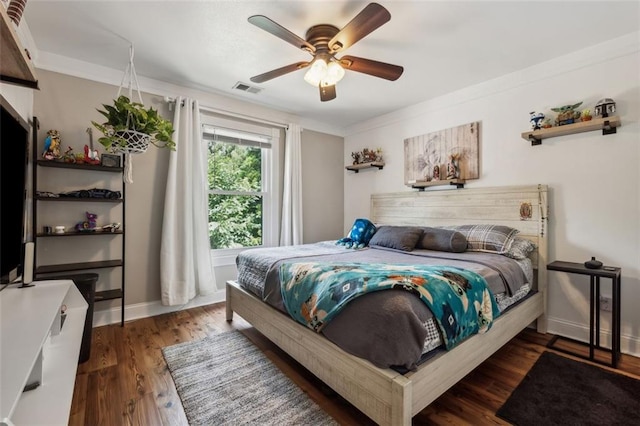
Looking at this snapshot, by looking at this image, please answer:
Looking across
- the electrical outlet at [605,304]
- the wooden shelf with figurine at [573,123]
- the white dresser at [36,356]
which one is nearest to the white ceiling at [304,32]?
the wooden shelf with figurine at [573,123]

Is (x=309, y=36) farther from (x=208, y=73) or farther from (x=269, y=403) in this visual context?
(x=269, y=403)

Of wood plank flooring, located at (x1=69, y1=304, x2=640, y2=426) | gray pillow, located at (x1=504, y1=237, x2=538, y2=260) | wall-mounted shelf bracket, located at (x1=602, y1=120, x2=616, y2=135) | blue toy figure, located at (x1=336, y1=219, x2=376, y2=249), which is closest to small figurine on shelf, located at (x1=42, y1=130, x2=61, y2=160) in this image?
wood plank flooring, located at (x1=69, y1=304, x2=640, y2=426)

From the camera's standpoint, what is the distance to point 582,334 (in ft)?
8.18

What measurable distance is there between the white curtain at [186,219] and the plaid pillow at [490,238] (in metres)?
2.80

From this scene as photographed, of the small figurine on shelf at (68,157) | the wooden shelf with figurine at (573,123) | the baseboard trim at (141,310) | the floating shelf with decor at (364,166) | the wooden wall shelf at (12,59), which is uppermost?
the wooden shelf with figurine at (573,123)

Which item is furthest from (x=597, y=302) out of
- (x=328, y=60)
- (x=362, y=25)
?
(x=328, y=60)

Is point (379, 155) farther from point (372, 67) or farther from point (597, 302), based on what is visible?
point (597, 302)

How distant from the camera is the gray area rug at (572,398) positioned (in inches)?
61.5

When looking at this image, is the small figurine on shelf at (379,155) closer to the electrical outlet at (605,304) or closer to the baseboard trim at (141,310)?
the electrical outlet at (605,304)

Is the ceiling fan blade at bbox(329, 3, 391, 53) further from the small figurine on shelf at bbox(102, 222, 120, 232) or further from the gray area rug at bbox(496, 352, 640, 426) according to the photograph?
the small figurine on shelf at bbox(102, 222, 120, 232)

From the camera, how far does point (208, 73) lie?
290cm

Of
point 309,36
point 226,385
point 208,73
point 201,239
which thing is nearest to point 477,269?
point 226,385

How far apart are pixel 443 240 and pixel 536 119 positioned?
139cm

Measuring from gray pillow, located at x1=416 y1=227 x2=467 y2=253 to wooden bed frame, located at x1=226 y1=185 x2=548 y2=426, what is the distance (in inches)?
19.5
